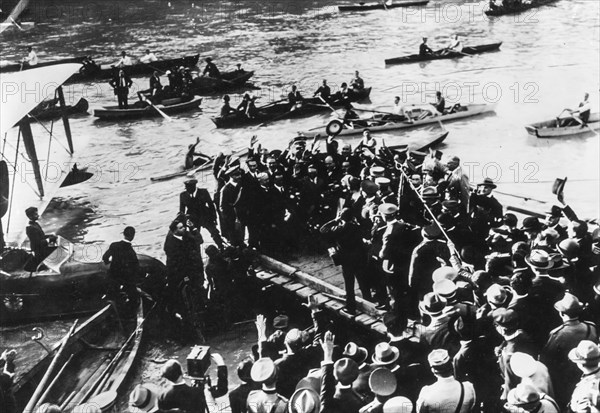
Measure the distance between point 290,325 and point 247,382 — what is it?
4049 mm

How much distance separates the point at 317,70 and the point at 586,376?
31.9 meters

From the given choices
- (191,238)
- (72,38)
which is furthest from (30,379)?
(72,38)

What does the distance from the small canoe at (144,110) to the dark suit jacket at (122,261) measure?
1702 cm

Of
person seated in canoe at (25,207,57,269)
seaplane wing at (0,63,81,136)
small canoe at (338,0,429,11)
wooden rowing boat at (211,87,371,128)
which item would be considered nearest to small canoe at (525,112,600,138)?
wooden rowing boat at (211,87,371,128)

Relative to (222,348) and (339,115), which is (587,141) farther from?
(222,348)

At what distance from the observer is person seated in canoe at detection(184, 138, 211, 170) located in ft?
64.2

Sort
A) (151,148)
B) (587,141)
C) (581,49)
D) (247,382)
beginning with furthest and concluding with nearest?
1. (581,49)
2. (151,148)
3. (587,141)
4. (247,382)

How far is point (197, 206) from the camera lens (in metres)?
11.6

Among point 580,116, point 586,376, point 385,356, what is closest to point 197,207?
point 385,356

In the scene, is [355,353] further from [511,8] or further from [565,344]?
[511,8]

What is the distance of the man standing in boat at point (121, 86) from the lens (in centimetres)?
2461

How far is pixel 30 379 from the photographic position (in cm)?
791

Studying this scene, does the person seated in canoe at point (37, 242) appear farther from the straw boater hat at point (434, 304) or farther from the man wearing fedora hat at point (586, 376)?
the man wearing fedora hat at point (586, 376)

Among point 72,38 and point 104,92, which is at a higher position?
point 72,38
